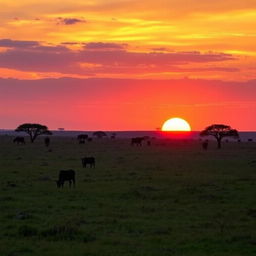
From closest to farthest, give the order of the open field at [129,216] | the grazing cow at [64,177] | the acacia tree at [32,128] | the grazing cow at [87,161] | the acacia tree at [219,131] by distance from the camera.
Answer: the open field at [129,216], the grazing cow at [64,177], the grazing cow at [87,161], the acacia tree at [219,131], the acacia tree at [32,128]

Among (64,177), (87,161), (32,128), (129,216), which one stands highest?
(32,128)

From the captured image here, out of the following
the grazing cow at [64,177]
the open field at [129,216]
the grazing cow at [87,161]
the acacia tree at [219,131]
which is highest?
the acacia tree at [219,131]

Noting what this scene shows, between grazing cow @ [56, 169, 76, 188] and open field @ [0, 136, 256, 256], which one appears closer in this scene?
open field @ [0, 136, 256, 256]

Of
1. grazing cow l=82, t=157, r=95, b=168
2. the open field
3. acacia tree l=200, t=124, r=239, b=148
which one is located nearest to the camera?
the open field

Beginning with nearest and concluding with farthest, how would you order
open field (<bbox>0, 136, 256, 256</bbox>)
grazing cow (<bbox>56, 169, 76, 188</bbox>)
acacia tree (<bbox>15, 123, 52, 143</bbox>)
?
open field (<bbox>0, 136, 256, 256</bbox>)
grazing cow (<bbox>56, 169, 76, 188</bbox>)
acacia tree (<bbox>15, 123, 52, 143</bbox>)

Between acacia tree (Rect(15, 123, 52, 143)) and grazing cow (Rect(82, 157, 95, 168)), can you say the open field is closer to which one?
grazing cow (Rect(82, 157, 95, 168))

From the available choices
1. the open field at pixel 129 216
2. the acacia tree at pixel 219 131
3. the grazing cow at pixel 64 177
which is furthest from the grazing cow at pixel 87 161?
the acacia tree at pixel 219 131

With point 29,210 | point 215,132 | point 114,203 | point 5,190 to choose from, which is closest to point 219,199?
point 114,203

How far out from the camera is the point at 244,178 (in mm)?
35250

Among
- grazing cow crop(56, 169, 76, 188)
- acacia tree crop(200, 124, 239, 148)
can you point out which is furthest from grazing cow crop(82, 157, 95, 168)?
acacia tree crop(200, 124, 239, 148)

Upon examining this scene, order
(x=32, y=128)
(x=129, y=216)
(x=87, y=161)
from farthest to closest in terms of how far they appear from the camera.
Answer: (x=32, y=128), (x=87, y=161), (x=129, y=216)

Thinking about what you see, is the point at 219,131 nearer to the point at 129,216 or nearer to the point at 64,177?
the point at 64,177

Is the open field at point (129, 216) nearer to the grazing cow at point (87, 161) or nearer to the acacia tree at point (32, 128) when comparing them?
the grazing cow at point (87, 161)

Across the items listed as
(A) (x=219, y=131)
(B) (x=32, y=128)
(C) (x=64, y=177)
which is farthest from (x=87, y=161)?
(B) (x=32, y=128)
